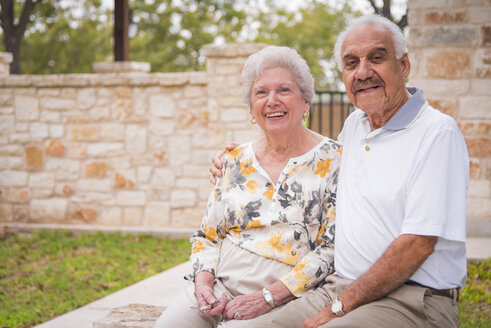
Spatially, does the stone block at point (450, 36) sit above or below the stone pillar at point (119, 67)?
above

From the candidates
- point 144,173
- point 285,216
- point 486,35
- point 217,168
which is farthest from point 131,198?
point 285,216

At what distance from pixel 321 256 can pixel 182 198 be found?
4928mm

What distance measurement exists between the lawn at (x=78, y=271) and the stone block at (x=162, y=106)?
1547mm

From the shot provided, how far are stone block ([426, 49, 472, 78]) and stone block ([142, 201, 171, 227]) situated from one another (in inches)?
141

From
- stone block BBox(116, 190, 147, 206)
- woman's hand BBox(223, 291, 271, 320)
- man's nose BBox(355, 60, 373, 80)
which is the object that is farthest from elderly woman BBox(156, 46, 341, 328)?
stone block BBox(116, 190, 147, 206)

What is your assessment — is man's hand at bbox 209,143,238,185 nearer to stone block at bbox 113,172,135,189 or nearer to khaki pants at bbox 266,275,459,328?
khaki pants at bbox 266,275,459,328

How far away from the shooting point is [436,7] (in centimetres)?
571

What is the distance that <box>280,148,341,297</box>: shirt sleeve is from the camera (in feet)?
7.66

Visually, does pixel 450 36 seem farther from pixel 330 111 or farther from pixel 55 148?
pixel 55 148

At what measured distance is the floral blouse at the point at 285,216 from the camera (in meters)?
2.39

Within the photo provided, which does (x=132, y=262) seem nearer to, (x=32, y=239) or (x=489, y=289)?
(x=32, y=239)

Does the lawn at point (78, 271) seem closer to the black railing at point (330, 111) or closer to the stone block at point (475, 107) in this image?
the stone block at point (475, 107)

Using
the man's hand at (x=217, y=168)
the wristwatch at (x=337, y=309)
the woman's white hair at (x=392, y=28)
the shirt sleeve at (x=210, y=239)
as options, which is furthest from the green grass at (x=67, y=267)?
the woman's white hair at (x=392, y=28)

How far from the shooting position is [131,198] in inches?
289
